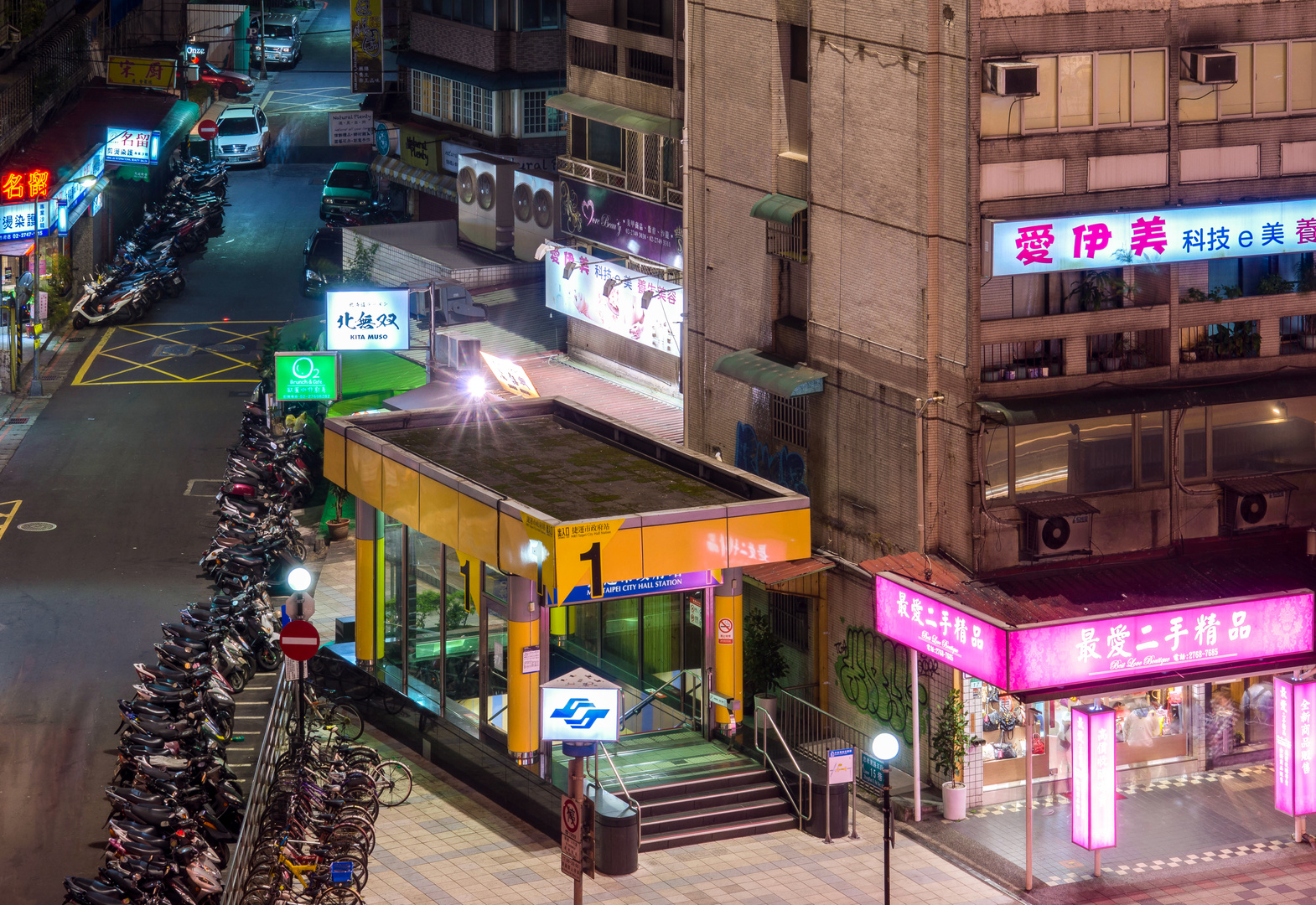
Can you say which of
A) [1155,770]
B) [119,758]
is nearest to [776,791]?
[1155,770]

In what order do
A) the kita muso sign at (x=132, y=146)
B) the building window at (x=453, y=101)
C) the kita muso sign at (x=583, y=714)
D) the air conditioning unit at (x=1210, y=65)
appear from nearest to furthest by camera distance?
1. the kita muso sign at (x=583, y=714)
2. the air conditioning unit at (x=1210, y=65)
3. the building window at (x=453, y=101)
4. the kita muso sign at (x=132, y=146)

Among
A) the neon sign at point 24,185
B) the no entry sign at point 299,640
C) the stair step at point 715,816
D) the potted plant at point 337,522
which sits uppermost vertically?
the neon sign at point 24,185

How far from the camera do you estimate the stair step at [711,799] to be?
2992cm

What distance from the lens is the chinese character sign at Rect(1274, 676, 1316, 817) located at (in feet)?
94.4

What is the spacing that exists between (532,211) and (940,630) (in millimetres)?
23506

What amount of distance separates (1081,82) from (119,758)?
1705cm

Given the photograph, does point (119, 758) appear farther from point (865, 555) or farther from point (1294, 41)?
point (1294, 41)

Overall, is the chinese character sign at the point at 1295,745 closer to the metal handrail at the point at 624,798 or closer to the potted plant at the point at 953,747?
the potted plant at the point at 953,747

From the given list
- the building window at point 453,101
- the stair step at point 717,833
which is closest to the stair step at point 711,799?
the stair step at point 717,833

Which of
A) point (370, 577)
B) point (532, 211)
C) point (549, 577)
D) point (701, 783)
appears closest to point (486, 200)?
point (532, 211)

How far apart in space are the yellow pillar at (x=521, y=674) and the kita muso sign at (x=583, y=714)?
13.6ft

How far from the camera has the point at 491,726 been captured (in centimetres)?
3177

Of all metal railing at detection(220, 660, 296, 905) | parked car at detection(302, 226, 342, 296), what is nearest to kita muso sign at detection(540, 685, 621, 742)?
metal railing at detection(220, 660, 296, 905)

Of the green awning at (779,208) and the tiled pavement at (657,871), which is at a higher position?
the green awning at (779,208)
